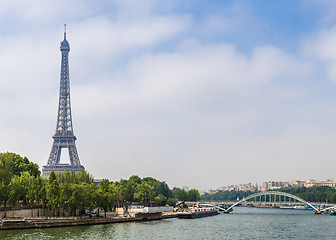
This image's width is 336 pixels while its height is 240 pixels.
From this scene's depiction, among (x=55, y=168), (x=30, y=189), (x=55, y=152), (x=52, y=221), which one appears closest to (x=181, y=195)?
(x=55, y=168)

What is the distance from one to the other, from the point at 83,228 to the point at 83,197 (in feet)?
26.4

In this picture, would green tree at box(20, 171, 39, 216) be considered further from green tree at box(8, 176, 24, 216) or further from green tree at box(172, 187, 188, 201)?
green tree at box(172, 187, 188, 201)

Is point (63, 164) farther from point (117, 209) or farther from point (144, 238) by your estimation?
point (144, 238)

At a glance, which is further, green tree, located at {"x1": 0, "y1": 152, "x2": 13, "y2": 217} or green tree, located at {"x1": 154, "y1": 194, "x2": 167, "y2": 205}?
green tree, located at {"x1": 154, "y1": 194, "x2": 167, "y2": 205}

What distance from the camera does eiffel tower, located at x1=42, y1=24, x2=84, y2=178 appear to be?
127000 mm

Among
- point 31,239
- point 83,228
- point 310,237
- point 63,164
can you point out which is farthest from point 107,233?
point 63,164

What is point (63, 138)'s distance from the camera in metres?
131

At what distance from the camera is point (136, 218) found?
70250 mm

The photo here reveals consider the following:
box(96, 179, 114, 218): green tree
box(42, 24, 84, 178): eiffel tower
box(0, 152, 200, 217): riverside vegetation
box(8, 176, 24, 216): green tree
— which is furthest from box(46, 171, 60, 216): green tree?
box(42, 24, 84, 178): eiffel tower

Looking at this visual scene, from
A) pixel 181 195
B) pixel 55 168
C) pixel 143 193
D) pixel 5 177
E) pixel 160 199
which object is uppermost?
pixel 55 168

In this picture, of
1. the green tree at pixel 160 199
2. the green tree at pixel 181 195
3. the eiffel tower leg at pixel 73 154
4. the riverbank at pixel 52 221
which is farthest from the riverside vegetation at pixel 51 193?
the green tree at pixel 181 195

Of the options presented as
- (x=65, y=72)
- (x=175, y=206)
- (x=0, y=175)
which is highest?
(x=65, y=72)

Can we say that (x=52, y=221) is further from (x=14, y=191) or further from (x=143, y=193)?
(x=143, y=193)

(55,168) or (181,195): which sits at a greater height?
(55,168)
